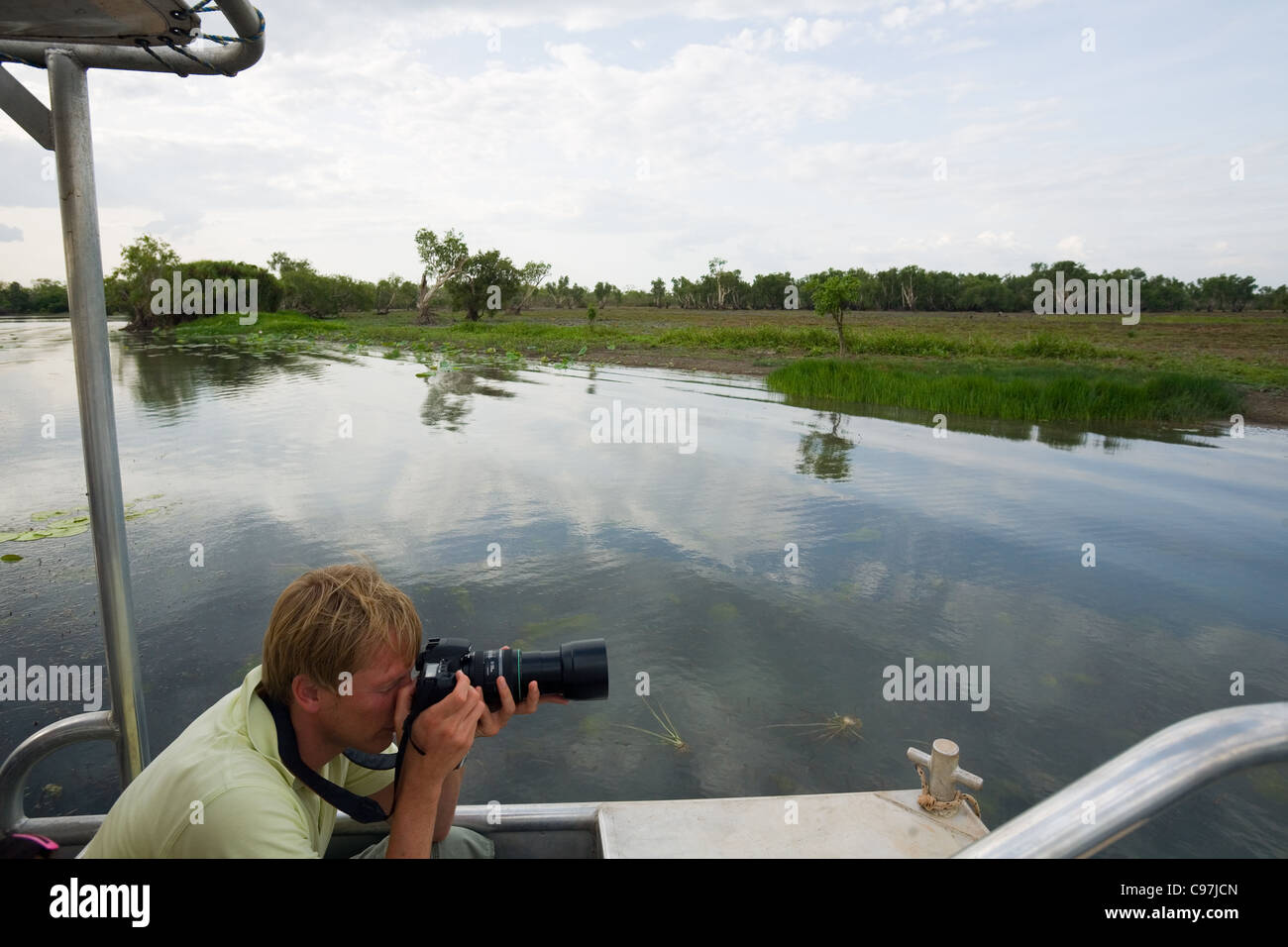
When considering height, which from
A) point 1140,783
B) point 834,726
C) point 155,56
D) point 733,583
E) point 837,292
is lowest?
point 834,726

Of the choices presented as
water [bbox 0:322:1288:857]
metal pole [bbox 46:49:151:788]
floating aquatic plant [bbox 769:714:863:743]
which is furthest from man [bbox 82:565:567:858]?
floating aquatic plant [bbox 769:714:863:743]

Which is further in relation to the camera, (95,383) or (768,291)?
(768,291)

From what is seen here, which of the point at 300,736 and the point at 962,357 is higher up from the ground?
the point at 962,357

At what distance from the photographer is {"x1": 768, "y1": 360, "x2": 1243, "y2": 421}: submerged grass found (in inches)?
510

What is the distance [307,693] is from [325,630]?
135 millimetres

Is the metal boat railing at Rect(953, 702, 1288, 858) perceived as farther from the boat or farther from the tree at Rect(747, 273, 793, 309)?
the tree at Rect(747, 273, 793, 309)

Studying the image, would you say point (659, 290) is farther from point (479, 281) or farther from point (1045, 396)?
point (1045, 396)

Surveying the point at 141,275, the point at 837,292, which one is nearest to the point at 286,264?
the point at 141,275

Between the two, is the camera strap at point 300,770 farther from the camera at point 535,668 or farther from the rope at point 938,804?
the rope at point 938,804

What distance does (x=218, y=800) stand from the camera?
120 centimetres

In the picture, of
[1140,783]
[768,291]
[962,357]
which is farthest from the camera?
[768,291]

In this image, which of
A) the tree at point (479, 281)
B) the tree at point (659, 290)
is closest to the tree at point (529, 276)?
the tree at point (479, 281)

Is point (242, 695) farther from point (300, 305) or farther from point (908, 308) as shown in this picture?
point (908, 308)

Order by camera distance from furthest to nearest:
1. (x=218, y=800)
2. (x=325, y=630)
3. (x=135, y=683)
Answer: (x=135, y=683) → (x=325, y=630) → (x=218, y=800)
